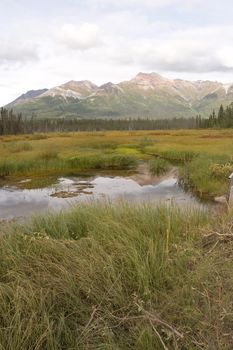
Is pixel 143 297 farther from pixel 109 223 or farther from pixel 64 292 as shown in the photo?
pixel 109 223

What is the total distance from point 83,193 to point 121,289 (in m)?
16.1

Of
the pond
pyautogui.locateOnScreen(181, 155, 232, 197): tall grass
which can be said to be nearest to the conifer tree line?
the pond

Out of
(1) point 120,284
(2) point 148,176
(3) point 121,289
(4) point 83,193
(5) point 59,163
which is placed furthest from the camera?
(5) point 59,163

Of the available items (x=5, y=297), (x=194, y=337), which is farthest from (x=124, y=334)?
(x=5, y=297)

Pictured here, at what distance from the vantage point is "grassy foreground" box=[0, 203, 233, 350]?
3.85m

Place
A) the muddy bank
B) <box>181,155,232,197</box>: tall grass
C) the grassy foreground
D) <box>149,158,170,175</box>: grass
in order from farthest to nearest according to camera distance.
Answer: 1. <box>149,158,170,175</box>: grass
2. the muddy bank
3. <box>181,155,232,197</box>: tall grass
4. the grassy foreground

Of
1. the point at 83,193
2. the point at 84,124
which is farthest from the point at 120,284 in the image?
the point at 84,124

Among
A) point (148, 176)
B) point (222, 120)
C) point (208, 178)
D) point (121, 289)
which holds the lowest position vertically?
point (148, 176)

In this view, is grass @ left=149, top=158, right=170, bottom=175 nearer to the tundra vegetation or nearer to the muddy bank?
the muddy bank

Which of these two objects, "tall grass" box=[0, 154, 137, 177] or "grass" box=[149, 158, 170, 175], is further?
"tall grass" box=[0, 154, 137, 177]

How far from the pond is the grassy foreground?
10360mm

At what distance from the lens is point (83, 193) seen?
2073 centimetres

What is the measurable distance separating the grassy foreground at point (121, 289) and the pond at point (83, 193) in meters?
10.4

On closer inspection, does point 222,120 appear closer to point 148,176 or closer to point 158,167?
point 158,167
